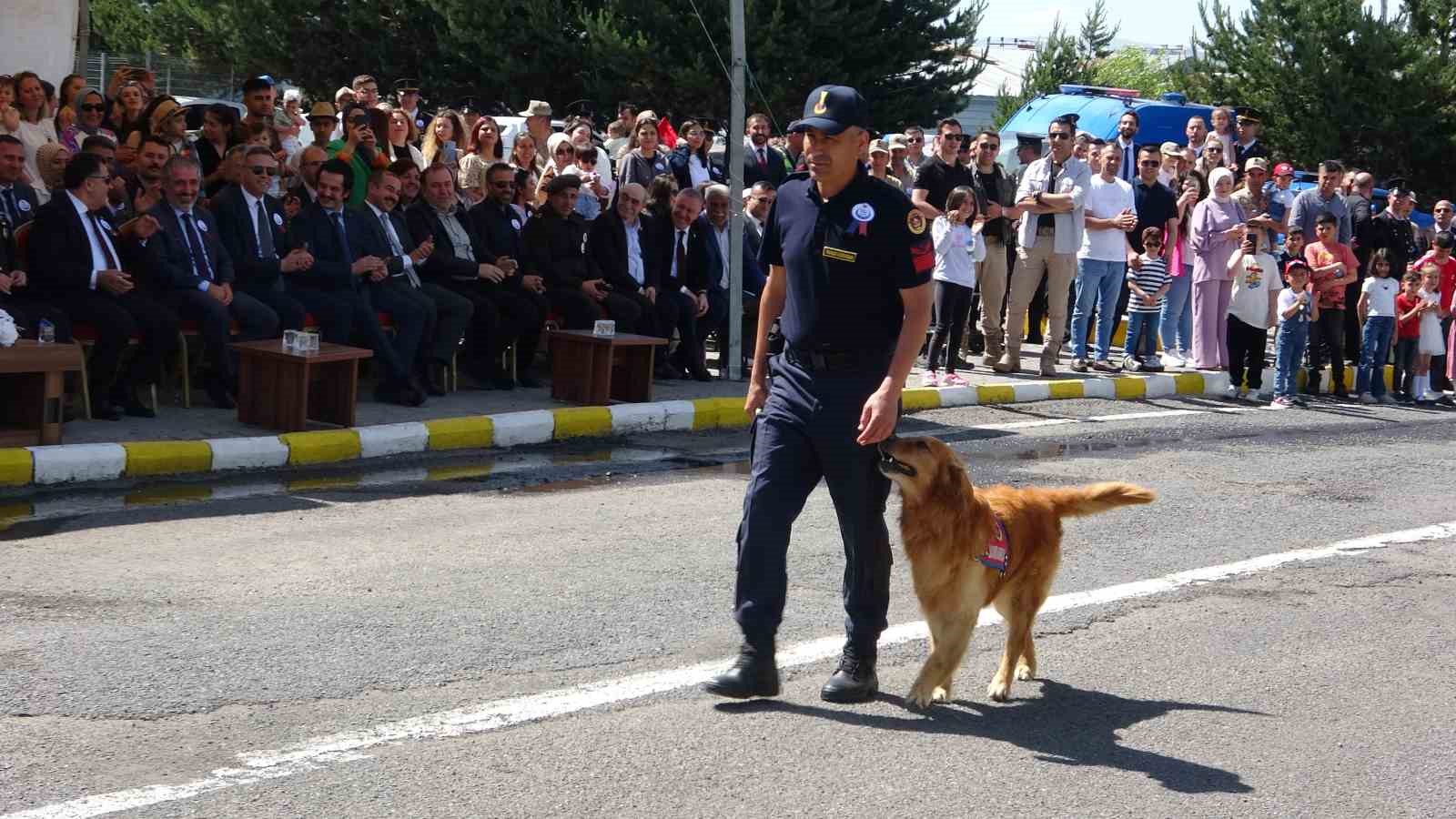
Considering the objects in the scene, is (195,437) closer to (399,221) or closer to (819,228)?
(399,221)

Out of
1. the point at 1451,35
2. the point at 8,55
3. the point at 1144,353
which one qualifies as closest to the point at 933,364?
the point at 1144,353

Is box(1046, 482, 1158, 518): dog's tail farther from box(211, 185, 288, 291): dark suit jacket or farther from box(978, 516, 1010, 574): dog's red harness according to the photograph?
box(211, 185, 288, 291): dark suit jacket

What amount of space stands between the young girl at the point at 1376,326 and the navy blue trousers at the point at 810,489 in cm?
1261

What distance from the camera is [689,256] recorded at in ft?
48.1

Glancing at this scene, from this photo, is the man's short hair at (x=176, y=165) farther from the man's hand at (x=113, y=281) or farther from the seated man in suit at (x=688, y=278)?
the seated man in suit at (x=688, y=278)

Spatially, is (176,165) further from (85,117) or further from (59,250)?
(85,117)

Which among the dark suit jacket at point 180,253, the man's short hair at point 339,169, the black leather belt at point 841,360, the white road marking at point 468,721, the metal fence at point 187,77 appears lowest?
the white road marking at point 468,721

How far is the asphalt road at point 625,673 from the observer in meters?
4.91

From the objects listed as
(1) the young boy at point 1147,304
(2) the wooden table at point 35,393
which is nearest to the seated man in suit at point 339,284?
(2) the wooden table at point 35,393

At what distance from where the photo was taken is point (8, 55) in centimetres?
1595

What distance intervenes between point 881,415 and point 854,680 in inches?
39.3

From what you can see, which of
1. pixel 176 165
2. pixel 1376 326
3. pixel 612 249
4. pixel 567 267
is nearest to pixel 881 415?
pixel 176 165

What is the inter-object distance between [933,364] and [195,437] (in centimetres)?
687

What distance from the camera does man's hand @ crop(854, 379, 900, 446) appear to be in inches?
213
